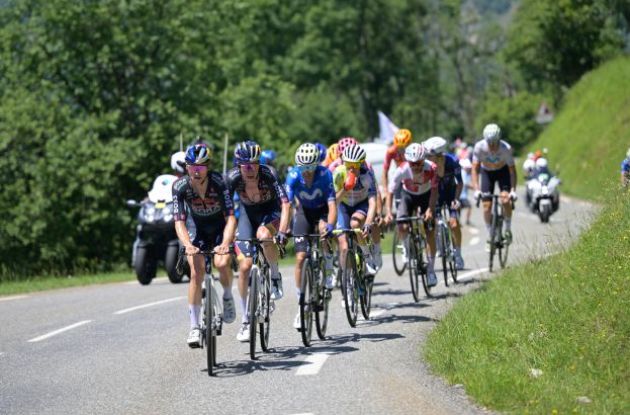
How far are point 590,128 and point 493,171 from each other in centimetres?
3314

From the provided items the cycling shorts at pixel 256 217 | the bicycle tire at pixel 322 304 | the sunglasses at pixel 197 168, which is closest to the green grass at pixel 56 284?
the bicycle tire at pixel 322 304

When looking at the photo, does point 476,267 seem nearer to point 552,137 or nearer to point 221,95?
point 221,95

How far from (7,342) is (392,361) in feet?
16.7

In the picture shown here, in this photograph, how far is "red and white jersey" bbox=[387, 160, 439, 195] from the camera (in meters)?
16.1

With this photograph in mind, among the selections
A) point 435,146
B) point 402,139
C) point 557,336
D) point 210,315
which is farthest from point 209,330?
point 402,139

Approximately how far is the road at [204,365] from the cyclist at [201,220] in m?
0.61

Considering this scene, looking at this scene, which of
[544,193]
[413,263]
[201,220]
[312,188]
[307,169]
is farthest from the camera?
[544,193]

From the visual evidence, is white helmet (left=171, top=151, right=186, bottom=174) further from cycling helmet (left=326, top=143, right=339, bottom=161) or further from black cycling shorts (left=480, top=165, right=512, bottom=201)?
black cycling shorts (left=480, top=165, right=512, bottom=201)

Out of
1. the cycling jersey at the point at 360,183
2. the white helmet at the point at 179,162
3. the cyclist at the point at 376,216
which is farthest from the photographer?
the white helmet at the point at 179,162

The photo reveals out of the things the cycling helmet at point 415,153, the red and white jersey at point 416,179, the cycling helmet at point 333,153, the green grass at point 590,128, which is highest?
the green grass at point 590,128

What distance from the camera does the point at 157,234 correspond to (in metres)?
20.8

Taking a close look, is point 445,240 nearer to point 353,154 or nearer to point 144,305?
point 353,154

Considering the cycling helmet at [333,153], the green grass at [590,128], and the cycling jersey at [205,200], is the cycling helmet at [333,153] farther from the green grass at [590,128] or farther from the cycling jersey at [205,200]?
the green grass at [590,128]

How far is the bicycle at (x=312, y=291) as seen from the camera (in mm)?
12188
